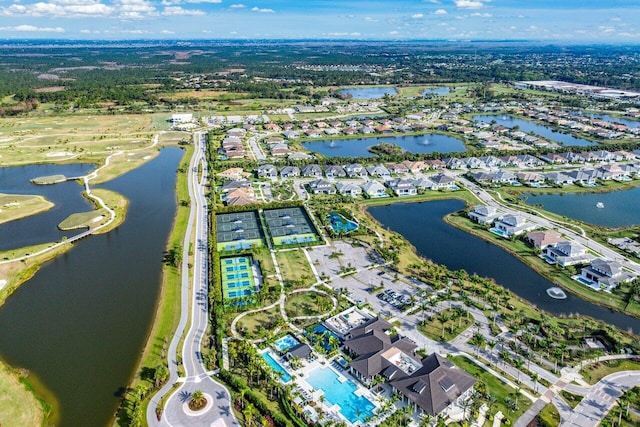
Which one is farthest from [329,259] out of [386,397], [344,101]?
[344,101]

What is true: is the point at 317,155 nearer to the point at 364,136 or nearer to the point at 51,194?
the point at 364,136

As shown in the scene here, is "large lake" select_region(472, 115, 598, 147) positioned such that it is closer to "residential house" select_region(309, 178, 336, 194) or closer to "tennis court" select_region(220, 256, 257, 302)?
"residential house" select_region(309, 178, 336, 194)

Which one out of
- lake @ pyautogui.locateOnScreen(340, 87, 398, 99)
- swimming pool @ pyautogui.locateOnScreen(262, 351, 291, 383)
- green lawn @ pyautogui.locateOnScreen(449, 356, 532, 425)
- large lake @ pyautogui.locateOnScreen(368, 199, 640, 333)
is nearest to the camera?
green lawn @ pyautogui.locateOnScreen(449, 356, 532, 425)

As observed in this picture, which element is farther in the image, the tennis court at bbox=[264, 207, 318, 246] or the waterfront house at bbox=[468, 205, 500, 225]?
the waterfront house at bbox=[468, 205, 500, 225]

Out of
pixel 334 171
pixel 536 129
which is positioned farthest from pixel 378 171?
pixel 536 129

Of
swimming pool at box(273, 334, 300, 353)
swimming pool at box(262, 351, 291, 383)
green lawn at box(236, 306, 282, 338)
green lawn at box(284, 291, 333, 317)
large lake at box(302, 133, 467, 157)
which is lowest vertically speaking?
swimming pool at box(262, 351, 291, 383)

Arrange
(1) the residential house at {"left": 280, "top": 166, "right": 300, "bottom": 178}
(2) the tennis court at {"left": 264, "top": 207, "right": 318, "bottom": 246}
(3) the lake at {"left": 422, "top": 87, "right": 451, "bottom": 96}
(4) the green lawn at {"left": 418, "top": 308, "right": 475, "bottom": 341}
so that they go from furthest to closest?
(3) the lake at {"left": 422, "top": 87, "right": 451, "bottom": 96} → (1) the residential house at {"left": 280, "top": 166, "right": 300, "bottom": 178} → (2) the tennis court at {"left": 264, "top": 207, "right": 318, "bottom": 246} → (4) the green lawn at {"left": 418, "top": 308, "right": 475, "bottom": 341}

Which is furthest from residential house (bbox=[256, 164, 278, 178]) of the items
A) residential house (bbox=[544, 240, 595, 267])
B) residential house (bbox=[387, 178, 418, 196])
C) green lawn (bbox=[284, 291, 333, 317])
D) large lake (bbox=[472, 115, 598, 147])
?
large lake (bbox=[472, 115, 598, 147])

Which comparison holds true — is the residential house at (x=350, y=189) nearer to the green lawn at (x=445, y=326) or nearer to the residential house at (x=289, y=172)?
the residential house at (x=289, y=172)

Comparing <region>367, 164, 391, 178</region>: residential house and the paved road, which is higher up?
<region>367, 164, 391, 178</region>: residential house
